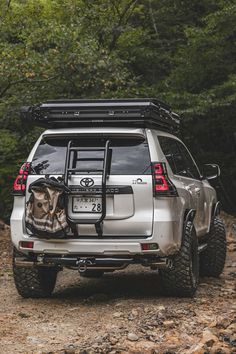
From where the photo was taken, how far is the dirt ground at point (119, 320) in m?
5.33

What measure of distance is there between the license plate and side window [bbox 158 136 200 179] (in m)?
1.15

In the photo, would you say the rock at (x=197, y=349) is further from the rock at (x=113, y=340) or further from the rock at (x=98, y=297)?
the rock at (x=98, y=297)

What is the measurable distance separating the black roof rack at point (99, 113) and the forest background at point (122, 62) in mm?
5640

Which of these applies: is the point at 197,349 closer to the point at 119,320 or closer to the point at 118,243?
the point at 119,320

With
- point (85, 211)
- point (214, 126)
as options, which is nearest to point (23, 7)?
point (214, 126)

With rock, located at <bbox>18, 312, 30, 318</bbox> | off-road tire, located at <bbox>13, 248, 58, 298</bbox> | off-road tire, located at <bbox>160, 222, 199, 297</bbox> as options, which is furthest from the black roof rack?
rock, located at <bbox>18, 312, 30, 318</bbox>

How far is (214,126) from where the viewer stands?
20.5m

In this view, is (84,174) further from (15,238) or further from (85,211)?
(15,238)

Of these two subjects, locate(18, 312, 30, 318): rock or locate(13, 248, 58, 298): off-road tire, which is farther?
locate(13, 248, 58, 298): off-road tire

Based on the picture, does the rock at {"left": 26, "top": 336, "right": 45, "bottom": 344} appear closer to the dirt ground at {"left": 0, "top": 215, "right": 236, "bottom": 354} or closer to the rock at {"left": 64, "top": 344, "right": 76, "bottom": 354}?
the dirt ground at {"left": 0, "top": 215, "right": 236, "bottom": 354}

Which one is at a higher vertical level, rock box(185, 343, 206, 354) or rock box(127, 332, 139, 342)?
rock box(185, 343, 206, 354)

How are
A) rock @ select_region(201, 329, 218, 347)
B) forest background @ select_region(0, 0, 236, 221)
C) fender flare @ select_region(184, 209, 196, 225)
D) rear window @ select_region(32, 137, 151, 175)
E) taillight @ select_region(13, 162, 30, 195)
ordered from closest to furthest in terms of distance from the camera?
1. rock @ select_region(201, 329, 218, 347)
2. rear window @ select_region(32, 137, 151, 175)
3. taillight @ select_region(13, 162, 30, 195)
4. fender flare @ select_region(184, 209, 196, 225)
5. forest background @ select_region(0, 0, 236, 221)

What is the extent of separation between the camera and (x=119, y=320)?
6250mm

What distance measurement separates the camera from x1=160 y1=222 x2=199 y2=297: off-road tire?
7.11m
